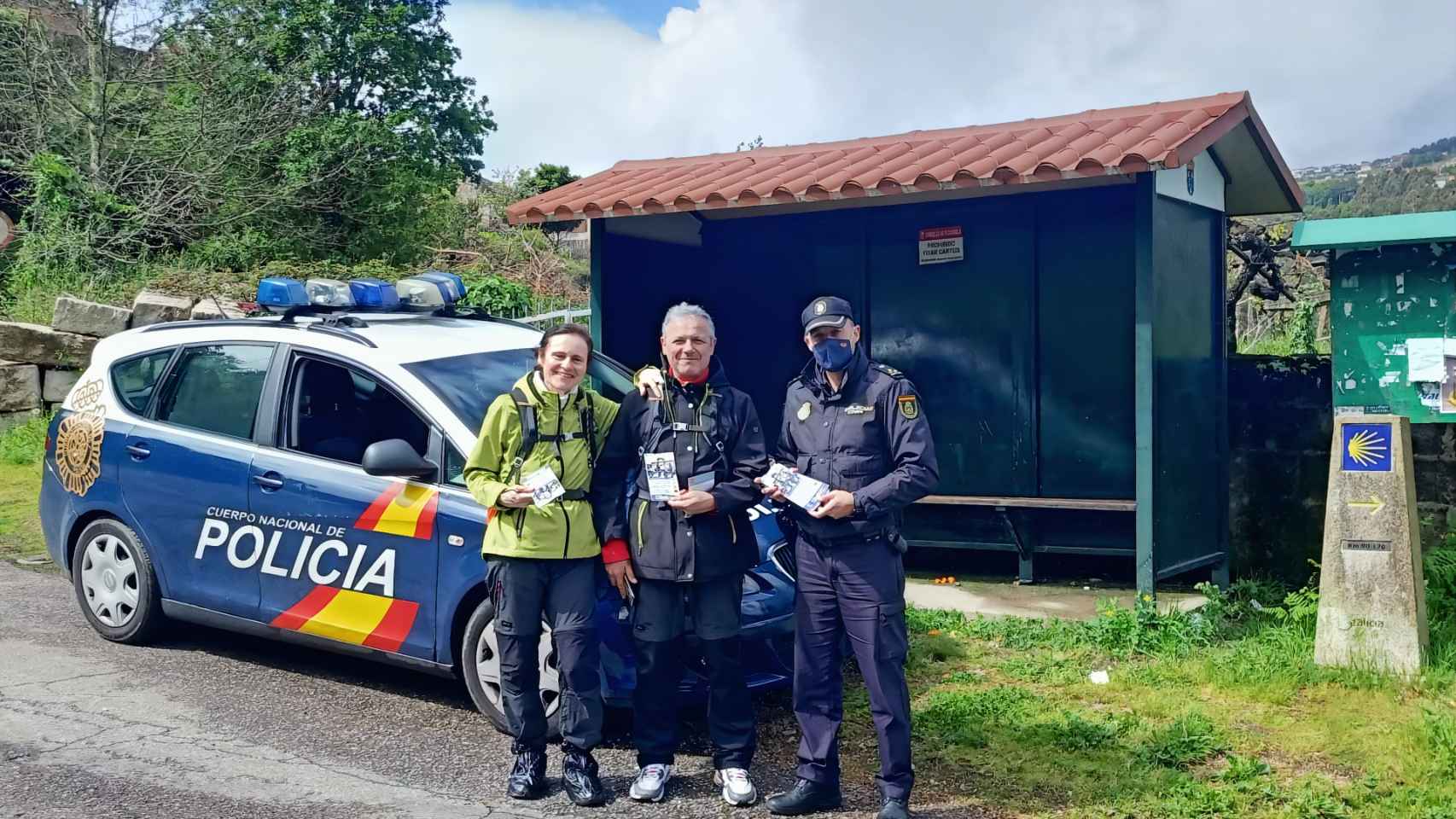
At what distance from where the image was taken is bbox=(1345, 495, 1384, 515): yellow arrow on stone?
18.5ft

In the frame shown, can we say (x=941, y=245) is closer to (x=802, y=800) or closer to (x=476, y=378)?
(x=476, y=378)

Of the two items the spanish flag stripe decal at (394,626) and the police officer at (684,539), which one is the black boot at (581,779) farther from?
the spanish flag stripe decal at (394,626)

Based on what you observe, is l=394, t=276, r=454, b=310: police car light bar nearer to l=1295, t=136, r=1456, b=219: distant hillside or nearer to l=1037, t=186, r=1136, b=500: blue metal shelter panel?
l=1037, t=186, r=1136, b=500: blue metal shelter panel

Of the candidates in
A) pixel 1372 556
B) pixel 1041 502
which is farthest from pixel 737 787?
pixel 1041 502

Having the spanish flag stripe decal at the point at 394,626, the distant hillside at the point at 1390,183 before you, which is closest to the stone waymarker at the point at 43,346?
the spanish flag stripe decal at the point at 394,626

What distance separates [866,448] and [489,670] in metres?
1.86

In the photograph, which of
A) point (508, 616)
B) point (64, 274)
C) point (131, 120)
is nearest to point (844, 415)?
point (508, 616)

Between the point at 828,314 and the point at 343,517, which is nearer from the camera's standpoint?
the point at 828,314

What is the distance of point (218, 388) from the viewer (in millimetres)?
5922

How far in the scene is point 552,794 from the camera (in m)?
4.36

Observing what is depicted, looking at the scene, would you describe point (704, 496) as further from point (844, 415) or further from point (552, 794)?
point (552, 794)

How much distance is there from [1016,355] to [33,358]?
10387mm

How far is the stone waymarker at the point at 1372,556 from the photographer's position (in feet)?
18.1

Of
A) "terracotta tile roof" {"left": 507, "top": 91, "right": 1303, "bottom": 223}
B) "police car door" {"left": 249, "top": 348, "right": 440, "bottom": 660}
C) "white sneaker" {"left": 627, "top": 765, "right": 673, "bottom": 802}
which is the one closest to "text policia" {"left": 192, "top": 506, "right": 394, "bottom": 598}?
"police car door" {"left": 249, "top": 348, "right": 440, "bottom": 660}
